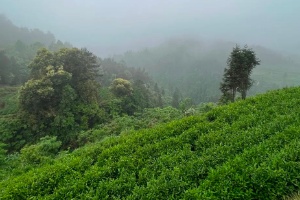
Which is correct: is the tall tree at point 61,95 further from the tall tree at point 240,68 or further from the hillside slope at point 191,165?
the hillside slope at point 191,165

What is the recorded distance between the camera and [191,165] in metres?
6.34

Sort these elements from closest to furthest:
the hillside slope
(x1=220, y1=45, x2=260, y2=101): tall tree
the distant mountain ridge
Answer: the hillside slope
(x1=220, y1=45, x2=260, y2=101): tall tree
the distant mountain ridge

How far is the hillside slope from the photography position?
5.28 meters

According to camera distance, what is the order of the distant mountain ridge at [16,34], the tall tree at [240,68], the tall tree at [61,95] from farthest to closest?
1. the distant mountain ridge at [16,34]
2. the tall tree at [61,95]
3. the tall tree at [240,68]

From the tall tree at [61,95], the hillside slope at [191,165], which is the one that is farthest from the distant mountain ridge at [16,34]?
the hillside slope at [191,165]

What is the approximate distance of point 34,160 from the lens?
39.7ft

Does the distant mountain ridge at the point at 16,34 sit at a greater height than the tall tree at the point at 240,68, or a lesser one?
greater

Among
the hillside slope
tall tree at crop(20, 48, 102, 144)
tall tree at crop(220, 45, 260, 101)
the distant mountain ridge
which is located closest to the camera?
the hillside slope

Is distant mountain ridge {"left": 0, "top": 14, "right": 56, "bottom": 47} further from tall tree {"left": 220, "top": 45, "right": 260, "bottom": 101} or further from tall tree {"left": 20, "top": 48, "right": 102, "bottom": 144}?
tall tree {"left": 220, "top": 45, "right": 260, "bottom": 101}

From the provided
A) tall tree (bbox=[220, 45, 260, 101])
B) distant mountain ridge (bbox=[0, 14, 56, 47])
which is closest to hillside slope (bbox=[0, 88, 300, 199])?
tall tree (bbox=[220, 45, 260, 101])

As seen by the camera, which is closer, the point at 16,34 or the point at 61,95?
the point at 61,95

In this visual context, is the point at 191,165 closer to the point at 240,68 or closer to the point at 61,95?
the point at 240,68

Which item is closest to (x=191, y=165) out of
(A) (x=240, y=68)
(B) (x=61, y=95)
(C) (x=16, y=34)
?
(A) (x=240, y=68)

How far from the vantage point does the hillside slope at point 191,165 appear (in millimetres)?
5281
